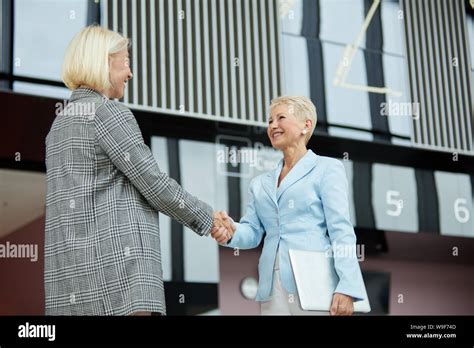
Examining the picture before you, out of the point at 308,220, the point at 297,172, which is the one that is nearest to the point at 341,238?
the point at 308,220

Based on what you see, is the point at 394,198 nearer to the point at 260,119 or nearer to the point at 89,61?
the point at 260,119

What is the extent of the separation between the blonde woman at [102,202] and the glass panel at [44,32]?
2.47 feet

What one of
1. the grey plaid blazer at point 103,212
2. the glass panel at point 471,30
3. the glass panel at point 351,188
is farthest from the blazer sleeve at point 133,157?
the glass panel at point 471,30

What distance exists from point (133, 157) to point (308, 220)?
678 mm

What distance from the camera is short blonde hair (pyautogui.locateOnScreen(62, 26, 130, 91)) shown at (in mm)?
2797

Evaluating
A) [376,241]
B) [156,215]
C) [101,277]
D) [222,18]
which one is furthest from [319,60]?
[101,277]

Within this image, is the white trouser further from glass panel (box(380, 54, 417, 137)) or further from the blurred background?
glass panel (box(380, 54, 417, 137))

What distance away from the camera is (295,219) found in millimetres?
3008

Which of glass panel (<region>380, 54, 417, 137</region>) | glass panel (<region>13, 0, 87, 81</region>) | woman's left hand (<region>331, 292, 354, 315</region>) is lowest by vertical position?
woman's left hand (<region>331, 292, 354, 315</region>)

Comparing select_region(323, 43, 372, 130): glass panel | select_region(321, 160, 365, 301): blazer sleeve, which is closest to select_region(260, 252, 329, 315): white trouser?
select_region(321, 160, 365, 301): blazer sleeve

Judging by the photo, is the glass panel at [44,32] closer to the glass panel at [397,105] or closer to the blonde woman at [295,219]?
the blonde woman at [295,219]

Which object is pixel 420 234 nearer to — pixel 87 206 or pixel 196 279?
pixel 196 279

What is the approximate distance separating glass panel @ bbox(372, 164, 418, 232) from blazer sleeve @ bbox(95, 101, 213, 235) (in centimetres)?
121
